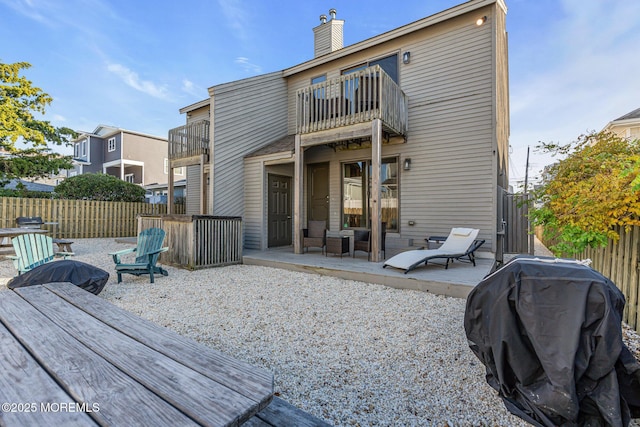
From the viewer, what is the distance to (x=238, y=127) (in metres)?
8.91

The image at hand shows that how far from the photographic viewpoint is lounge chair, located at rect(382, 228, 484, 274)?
5133mm

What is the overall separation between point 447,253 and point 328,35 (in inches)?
329

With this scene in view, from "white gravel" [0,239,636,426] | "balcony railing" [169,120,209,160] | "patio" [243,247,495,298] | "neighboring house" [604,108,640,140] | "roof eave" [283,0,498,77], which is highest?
"roof eave" [283,0,498,77]

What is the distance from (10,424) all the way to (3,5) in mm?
13504

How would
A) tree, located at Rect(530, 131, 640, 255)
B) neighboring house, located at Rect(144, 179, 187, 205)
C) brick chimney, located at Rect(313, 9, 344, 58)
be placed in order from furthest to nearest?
neighboring house, located at Rect(144, 179, 187, 205)
brick chimney, located at Rect(313, 9, 344, 58)
tree, located at Rect(530, 131, 640, 255)

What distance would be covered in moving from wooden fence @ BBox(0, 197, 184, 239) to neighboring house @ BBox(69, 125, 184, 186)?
9651mm

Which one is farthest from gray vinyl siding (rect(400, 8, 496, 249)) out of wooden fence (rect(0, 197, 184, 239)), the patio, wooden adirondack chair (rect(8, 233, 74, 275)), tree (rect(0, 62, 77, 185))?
tree (rect(0, 62, 77, 185))

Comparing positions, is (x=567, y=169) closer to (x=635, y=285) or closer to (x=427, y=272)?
(x=635, y=285)

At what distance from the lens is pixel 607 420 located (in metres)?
1.49

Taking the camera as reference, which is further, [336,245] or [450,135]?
[450,135]

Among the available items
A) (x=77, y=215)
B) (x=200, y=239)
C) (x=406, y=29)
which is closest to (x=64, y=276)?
(x=200, y=239)

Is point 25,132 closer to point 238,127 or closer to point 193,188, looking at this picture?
point 193,188

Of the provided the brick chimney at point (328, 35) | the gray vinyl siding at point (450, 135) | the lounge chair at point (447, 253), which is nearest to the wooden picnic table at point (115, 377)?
the lounge chair at point (447, 253)

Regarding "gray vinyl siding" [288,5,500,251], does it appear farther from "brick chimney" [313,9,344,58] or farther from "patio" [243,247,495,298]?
"brick chimney" [313,9,344,58]
